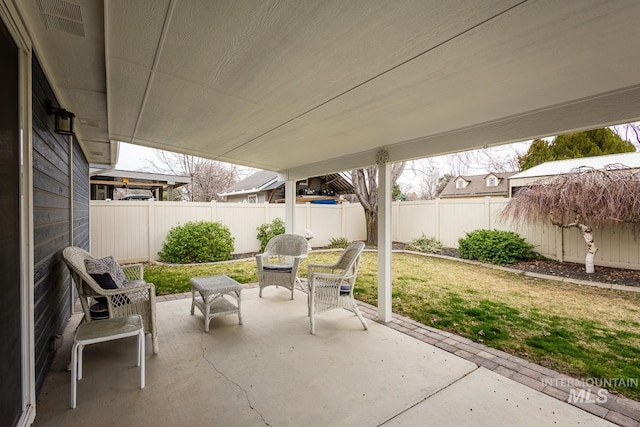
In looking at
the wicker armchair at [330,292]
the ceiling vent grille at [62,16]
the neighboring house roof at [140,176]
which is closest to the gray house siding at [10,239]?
the ceiling vent grille at [62,16]

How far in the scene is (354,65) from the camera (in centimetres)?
206

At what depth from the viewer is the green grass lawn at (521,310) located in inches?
118

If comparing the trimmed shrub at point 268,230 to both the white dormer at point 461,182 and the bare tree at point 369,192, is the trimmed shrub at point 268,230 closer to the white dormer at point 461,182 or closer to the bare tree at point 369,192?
the bare tree at point 369,192

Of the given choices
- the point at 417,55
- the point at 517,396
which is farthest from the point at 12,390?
the point at 517,396

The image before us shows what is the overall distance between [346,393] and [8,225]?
2460 millimetres

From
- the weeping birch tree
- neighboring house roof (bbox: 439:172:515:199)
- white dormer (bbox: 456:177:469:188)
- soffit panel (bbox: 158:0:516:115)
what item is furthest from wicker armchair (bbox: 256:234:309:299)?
white dormer (bbox: 456:177:469:188)

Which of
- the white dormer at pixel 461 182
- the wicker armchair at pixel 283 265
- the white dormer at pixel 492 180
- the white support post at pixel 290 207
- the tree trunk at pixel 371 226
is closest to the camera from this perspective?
the wicker armchair at pixel 283 265

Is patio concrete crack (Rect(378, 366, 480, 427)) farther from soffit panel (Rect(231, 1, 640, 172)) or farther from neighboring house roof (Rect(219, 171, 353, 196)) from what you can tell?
neighboring house roof (Rect(219, 171, 353, 196))

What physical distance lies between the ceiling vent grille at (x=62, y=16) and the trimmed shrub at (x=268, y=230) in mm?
7812

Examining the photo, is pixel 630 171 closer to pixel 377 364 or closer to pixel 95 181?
pixel 377 364

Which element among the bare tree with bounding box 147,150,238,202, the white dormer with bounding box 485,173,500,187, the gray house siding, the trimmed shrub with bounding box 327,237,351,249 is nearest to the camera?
the gray house siding

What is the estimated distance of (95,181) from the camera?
924 cm

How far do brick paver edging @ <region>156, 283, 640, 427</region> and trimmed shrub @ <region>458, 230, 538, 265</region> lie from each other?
204 inches

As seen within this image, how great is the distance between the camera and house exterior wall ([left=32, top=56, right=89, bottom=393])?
7.38 feet
